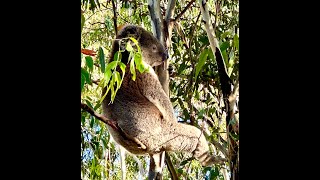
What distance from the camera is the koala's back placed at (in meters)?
1.59

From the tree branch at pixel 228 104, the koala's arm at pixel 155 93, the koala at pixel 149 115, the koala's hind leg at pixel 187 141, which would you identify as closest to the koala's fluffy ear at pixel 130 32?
the koala at pixel 149 115

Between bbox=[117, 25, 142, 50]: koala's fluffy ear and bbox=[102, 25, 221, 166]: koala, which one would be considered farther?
bbox=[102, 25, 221, 166]: koala

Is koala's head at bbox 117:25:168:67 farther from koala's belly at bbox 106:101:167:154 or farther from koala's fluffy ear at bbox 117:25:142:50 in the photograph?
koala's belly at bbox 106:101:167:154

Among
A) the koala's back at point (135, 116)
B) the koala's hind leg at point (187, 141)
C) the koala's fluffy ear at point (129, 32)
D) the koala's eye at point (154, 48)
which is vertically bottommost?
the koala's hind leg at point (187, 141)

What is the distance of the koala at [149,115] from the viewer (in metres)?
1.59

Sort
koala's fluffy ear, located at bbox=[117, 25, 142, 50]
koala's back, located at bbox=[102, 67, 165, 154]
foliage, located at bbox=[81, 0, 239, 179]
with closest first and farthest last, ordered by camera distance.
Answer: foliage, located at bbox=[81, 0, 239, 179] → koala's fluffy ear, located at bbox=[117, 25, 142, 50] → koala's back, located at bbox=[102, 67, 165, 154]

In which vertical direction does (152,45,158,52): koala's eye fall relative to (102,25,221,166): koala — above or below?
above

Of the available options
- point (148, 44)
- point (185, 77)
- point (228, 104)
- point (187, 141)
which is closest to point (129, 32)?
point (148, 44)

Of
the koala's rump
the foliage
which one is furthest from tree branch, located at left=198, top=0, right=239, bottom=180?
the koala's rump

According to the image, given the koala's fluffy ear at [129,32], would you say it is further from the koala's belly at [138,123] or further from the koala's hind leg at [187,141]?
the koala's hind leg at [187,141]
